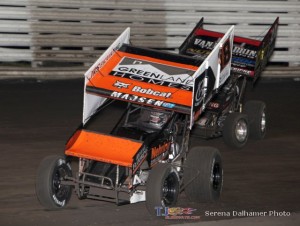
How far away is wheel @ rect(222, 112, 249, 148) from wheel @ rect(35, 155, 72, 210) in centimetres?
375

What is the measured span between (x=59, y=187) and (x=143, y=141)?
1048 millimetres

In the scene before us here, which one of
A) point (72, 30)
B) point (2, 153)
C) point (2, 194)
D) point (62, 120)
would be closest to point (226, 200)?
point (2, 194)

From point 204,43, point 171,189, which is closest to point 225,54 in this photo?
point 171,189

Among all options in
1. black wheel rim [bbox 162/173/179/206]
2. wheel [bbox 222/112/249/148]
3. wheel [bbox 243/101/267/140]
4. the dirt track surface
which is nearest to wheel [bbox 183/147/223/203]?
the dirt track surface

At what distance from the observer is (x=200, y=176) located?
9219 mm

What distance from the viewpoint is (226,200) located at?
9.62 m

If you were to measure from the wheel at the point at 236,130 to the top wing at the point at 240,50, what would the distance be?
80cm

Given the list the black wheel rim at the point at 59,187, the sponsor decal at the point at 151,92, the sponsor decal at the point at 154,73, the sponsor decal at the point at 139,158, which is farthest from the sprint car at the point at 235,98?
the black wheel rim at the point at 59,187

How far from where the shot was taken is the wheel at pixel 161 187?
862cm

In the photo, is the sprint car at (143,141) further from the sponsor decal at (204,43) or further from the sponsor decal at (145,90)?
the sponsor decal at (204,43)

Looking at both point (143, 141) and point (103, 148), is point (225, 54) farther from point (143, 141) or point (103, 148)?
point (103, 148)

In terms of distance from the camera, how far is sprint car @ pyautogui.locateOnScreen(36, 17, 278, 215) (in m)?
8.80

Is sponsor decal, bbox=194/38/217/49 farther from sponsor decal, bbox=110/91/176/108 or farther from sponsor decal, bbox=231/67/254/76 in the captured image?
sponsor decal, bbox=110/91/176/108

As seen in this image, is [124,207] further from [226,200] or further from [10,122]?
[10,122]
